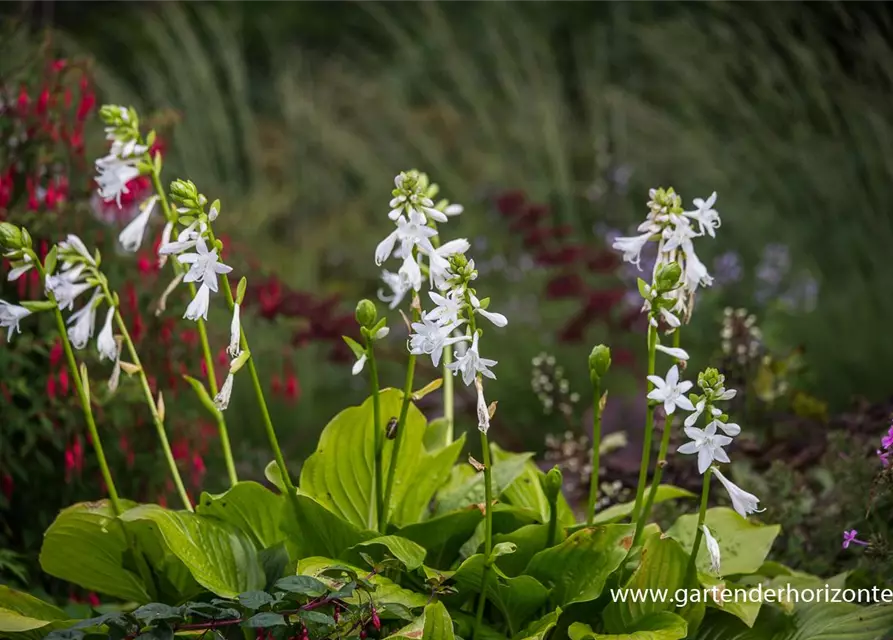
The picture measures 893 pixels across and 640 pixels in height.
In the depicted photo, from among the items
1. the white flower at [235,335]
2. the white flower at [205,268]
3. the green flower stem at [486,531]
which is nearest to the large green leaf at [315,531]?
the green flower stem at [486,531]

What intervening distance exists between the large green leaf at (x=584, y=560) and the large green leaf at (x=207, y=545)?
1.77 feet

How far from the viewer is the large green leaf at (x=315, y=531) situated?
197 centimetres

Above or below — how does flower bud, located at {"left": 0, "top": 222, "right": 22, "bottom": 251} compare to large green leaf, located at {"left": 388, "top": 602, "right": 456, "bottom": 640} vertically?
above

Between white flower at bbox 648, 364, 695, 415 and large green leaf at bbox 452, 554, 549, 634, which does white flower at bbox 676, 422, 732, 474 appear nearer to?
white flower at bbox 648, 364, 695, 415

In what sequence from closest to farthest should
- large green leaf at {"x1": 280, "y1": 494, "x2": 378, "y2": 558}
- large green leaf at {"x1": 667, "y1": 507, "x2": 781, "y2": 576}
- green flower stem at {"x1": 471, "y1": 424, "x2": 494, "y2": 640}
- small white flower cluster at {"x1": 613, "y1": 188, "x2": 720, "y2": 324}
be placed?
1. green flower stem at {"x1": 471, "y1": 424, "x2": 494, "y2": 640}
2. small white flower cluster at {"x1": 613, "y1": 188, "x2": 720, "y2": 324}
3. large green leaf at {"x1": 280, "y1": 494, "x2": 378, "y2": 558}
4. large green leaf at {"x1": 667, "y1": 507, "x2": 781, "y2": 576}

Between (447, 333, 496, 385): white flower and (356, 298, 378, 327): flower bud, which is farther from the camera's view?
(356, 298, 378, 327): flower bud

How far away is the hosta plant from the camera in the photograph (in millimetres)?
1717

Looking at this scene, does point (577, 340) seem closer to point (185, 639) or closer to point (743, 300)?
point (743, 300)

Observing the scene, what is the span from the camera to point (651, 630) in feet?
6.10

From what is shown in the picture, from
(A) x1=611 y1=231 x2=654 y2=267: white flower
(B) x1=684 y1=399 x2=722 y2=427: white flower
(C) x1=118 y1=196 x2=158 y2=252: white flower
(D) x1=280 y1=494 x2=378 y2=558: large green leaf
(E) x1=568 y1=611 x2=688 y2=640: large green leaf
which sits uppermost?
(C) x1=118 y1=196 x2=158 y2=252: white flower

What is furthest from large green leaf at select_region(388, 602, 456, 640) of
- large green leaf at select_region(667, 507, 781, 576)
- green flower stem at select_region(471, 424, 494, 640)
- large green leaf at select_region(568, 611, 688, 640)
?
large green leaf at select_region(667, 507, 781, 576)

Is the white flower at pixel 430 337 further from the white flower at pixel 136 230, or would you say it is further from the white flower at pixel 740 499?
the white flower at pixel 136 230

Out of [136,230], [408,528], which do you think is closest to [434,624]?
[408,528]

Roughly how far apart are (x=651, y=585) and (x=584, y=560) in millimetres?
135
